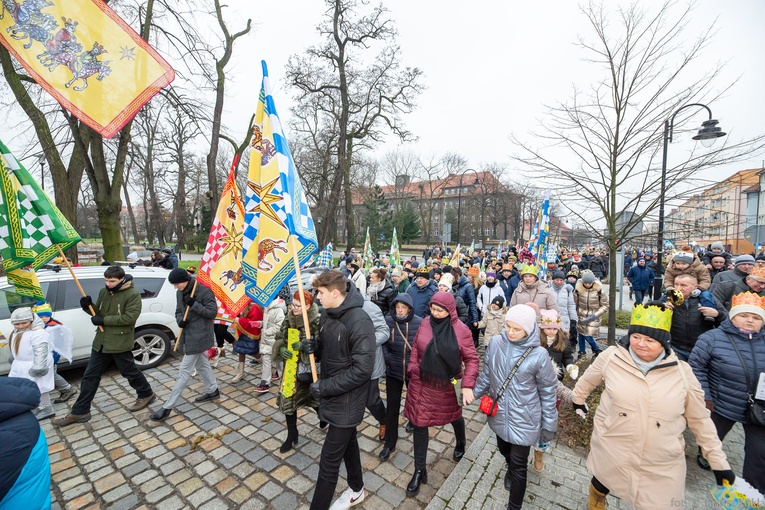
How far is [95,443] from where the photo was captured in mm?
3930

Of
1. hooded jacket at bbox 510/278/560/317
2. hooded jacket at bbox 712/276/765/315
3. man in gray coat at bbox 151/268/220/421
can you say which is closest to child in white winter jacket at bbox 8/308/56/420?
man in gray coat at bbox 151/268/220/421

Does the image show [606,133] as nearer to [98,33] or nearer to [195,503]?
[98,33]

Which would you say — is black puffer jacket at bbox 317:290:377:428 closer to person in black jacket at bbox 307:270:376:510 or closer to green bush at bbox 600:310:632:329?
person in black jacket at bbox 307:270:376:510

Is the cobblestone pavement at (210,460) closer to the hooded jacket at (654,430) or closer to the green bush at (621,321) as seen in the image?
the hooded jacket at (654,430)

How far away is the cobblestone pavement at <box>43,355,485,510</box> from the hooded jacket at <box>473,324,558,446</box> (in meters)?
1.10

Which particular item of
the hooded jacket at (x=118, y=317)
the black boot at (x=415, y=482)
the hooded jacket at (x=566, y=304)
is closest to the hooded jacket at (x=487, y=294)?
the hooded jacket at (x=566, y=304)

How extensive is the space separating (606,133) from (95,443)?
28.7 ft

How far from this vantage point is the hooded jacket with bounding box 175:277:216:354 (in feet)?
15.0

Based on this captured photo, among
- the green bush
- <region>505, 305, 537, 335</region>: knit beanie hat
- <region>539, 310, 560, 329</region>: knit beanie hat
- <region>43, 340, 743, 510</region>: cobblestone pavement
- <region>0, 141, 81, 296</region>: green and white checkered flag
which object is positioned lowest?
the green bush

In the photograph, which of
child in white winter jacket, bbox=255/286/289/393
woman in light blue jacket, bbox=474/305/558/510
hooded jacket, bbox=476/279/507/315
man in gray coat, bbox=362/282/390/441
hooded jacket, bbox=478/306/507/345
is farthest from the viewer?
hooded jacket, bbox=476/279/507/315

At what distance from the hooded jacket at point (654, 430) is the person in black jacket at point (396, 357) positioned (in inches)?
78.2

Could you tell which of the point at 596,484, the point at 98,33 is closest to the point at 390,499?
the point at 596,484

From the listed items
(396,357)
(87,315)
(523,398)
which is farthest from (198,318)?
(523,398)

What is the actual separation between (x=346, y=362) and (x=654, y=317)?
7.53 feet
